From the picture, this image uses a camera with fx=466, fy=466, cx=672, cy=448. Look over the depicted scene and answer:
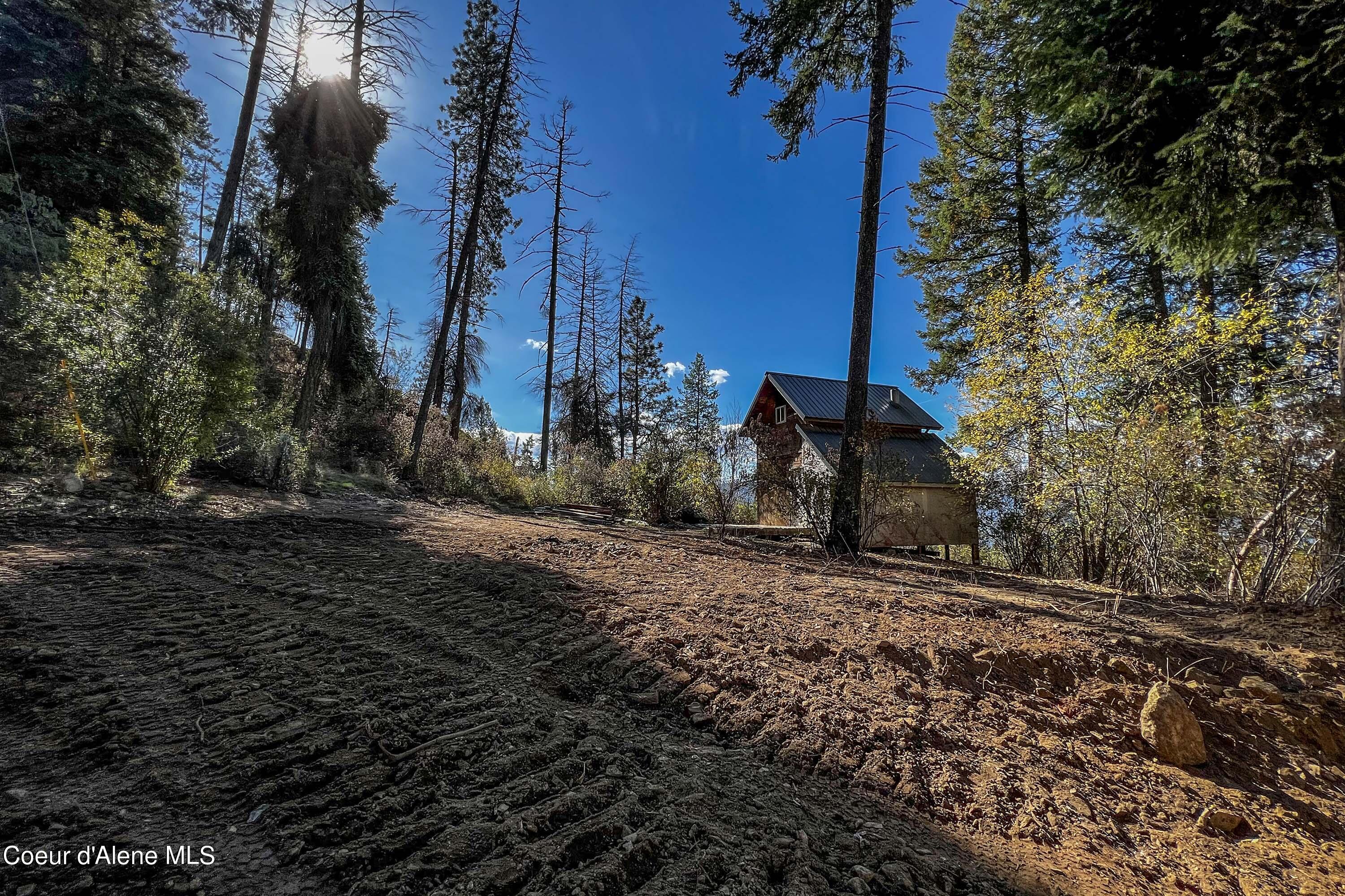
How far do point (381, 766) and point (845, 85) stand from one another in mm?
10128

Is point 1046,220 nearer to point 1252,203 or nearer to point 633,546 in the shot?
point 1252,203

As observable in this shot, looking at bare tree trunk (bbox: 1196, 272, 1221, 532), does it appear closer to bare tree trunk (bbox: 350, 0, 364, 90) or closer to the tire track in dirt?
the tire track in dirt

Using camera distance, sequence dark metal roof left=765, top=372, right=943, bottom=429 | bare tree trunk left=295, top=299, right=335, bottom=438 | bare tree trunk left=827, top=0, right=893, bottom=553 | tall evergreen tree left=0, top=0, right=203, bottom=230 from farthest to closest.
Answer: dark metal roof left=765, top=372, right=943, bottom=429 → bare tree trunk left=295, top=299, right=335, bottom=438 → tall evergreen tree left=0, top=0, right=203, bottom=230 → bare tree trunk left=827, top=0, right=893, bottom=553

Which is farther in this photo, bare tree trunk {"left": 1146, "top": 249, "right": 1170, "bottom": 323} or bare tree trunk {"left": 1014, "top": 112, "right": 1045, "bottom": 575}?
bare tree trunk {"left": 1146, "top": 249, "right": 1170, "bottom": 323}

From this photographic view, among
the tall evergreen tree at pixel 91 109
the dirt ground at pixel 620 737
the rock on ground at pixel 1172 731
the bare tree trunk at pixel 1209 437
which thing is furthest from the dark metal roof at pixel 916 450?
the tall evergreen tree at pixel 91 109

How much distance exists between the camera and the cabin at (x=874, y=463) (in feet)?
21.4

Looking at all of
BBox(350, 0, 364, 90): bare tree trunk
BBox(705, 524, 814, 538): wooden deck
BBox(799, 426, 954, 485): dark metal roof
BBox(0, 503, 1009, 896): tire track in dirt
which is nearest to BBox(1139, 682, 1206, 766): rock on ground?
BBox(0, 503, 1009, 896): tire track in dirt

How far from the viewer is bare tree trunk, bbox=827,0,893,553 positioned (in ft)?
19.5

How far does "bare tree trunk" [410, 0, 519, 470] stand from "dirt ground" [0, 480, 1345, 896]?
25.6 feet

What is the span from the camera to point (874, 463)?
7023 millimetres

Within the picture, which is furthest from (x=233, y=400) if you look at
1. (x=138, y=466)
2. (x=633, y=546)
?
(x=633, y=546)

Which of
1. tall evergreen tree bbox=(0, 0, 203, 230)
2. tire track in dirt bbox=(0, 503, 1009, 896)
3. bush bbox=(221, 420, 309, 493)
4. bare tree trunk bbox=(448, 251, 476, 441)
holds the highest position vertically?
tall evergreen tree bbox=(0, 0, 203, 230)

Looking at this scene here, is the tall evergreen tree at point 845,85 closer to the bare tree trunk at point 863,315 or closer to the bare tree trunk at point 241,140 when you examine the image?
the bare tree trunk at point 863,315

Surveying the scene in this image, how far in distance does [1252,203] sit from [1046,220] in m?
8.92
